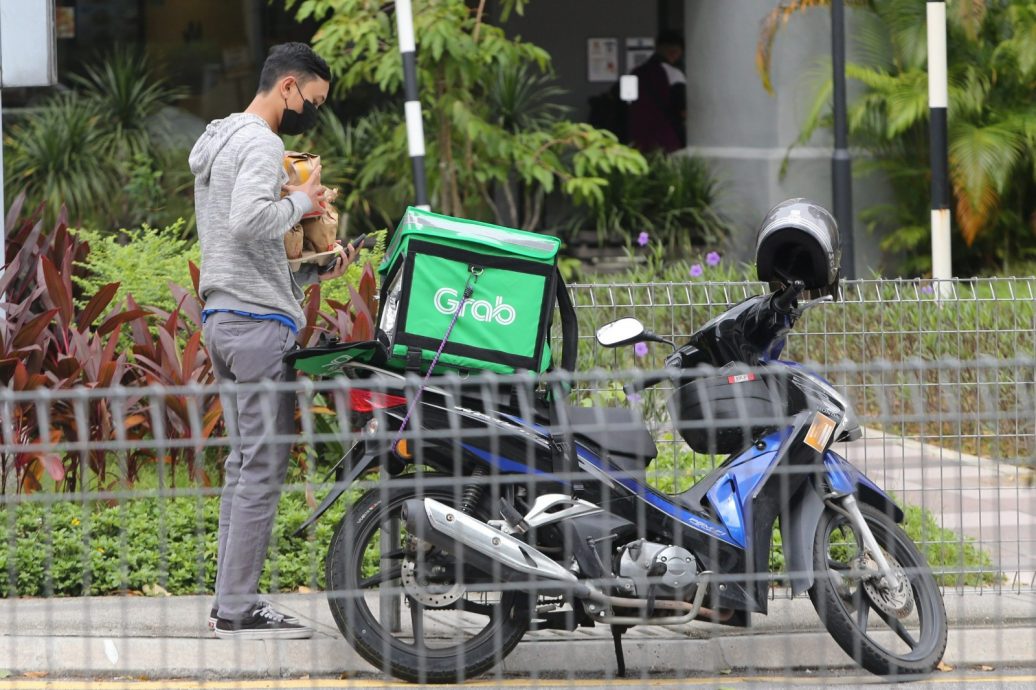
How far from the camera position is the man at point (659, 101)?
13.7 metres

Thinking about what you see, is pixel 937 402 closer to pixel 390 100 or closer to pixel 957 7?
pixel 957 7

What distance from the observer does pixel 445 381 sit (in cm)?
344

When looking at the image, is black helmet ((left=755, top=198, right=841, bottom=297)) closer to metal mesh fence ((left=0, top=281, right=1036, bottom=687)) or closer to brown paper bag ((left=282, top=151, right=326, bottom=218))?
metal mesh fence ((left=0, top=281, right=1036, bottom=687))

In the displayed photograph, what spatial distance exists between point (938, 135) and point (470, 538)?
636 cm

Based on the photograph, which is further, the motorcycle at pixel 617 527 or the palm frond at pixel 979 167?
the palm frond at pixel 979 167

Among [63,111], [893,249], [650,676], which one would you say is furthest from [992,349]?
[63,111]

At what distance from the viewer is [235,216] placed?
4.71m

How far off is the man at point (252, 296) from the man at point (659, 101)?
861cm

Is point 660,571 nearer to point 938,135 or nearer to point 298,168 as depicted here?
point 298,168

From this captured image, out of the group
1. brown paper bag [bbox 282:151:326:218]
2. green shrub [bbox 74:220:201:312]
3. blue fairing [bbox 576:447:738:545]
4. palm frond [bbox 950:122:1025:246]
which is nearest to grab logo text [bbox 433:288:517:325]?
blue fairing [bbox 576:447:738:545]

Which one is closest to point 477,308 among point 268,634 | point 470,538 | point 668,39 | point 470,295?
point 470,295

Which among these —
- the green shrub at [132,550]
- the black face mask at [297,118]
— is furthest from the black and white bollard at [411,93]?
the black face mask at [297,118]

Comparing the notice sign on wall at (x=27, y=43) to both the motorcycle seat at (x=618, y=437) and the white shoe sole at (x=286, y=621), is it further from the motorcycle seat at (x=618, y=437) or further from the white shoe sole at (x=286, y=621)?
the motorcycle seat at (x=618, y=437)

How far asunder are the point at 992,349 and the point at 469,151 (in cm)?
531
